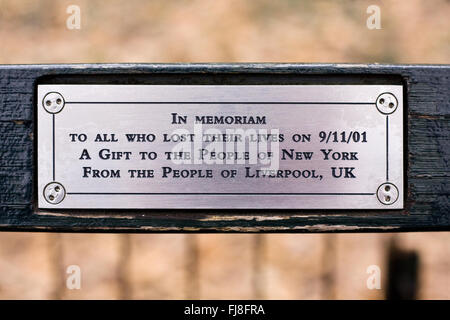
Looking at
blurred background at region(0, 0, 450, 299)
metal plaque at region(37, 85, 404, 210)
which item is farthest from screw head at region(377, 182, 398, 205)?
blurred background at region(0, 0, 450, 299)

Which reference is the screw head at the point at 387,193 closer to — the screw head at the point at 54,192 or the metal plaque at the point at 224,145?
the metal plaque at the point at 224,145

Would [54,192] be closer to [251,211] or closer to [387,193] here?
[251,211]

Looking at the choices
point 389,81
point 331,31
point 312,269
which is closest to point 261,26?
point 331,31

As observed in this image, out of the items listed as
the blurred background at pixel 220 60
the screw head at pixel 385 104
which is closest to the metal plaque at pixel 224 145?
the screw head at pixel 385 104

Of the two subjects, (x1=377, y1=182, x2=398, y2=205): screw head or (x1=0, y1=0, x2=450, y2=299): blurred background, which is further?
(x1=0, y1=0, x2=450, y2=299): blurred background

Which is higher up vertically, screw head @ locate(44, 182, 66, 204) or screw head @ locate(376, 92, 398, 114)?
screw head @ locate(376, 92, 398, 114)

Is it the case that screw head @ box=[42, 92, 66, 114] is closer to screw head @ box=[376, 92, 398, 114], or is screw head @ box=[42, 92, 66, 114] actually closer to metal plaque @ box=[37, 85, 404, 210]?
metal plaque @ box=[37, 85, 404, 210]

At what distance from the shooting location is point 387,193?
1.85 ft

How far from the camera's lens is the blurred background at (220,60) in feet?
3.17

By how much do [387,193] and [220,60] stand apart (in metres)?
0.55

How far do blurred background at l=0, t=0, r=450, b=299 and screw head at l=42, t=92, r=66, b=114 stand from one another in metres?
0.43

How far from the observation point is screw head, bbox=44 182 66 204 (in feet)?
1.86
